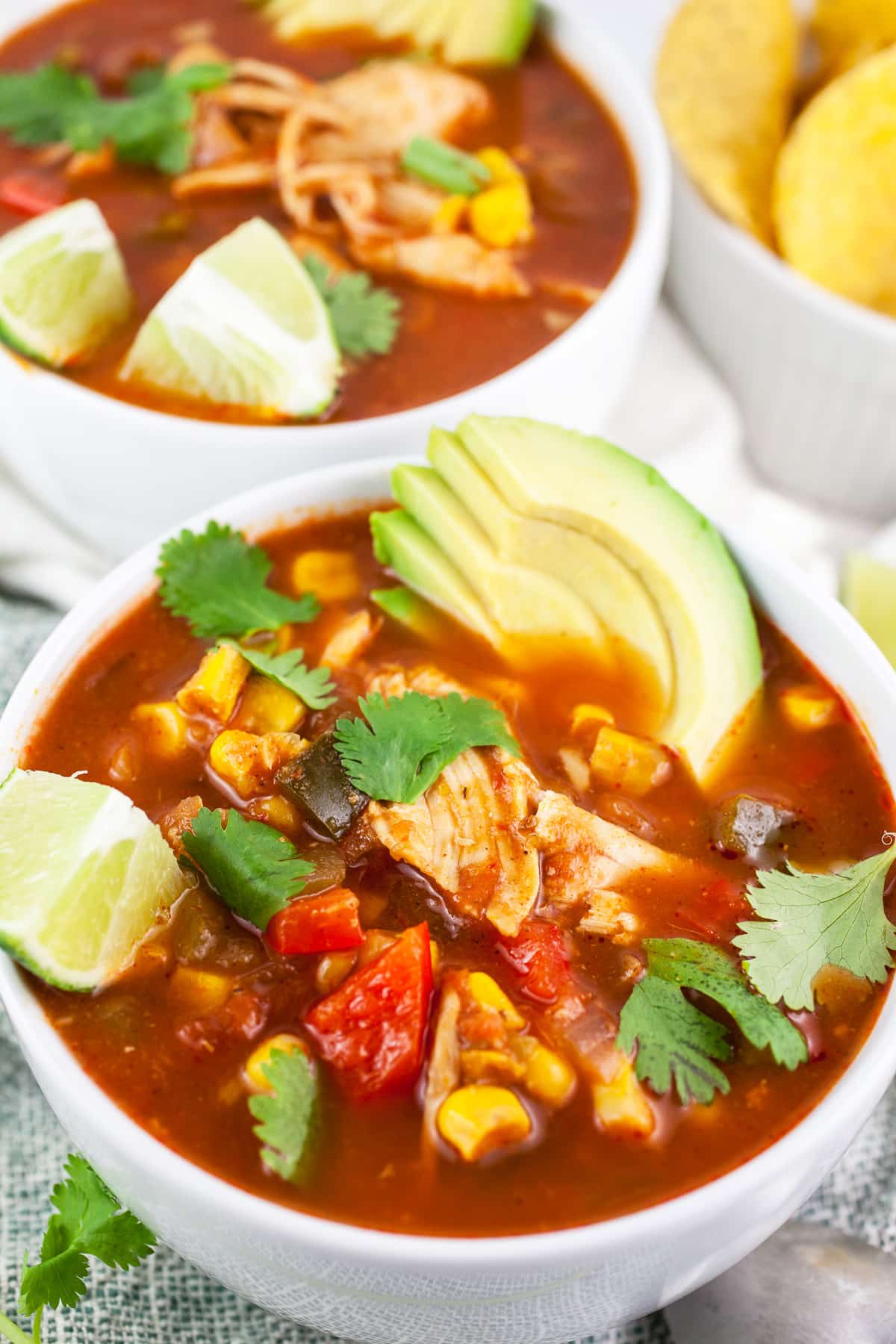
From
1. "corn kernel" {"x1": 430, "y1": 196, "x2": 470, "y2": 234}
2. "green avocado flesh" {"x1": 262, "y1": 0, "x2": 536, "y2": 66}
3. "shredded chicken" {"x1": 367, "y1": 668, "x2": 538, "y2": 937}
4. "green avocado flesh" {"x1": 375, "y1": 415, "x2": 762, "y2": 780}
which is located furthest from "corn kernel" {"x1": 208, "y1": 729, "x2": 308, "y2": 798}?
"green avocado flesh" {"x1": 262, "y1": 0, "x2": 536, "y2": 66}

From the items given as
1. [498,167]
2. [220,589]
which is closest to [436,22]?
[498,167]

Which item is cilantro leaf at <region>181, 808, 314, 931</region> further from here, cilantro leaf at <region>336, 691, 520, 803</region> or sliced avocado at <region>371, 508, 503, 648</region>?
sliced avocado at <region>371, 508, 503, 648</region>

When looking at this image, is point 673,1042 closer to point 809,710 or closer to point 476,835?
point 476,835

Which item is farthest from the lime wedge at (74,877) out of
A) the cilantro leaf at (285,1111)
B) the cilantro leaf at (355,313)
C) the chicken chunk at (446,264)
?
the chicken chunk at (446,264)

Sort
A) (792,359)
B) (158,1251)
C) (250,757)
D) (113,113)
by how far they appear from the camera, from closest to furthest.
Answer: (250,757) → (158,1251) → (113,113) → (792,359)

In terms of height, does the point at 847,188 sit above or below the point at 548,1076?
above

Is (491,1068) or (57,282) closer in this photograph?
(491,1068)
